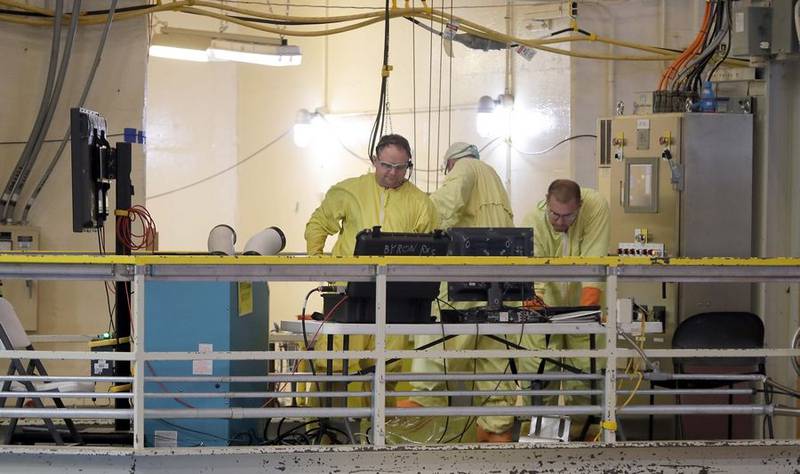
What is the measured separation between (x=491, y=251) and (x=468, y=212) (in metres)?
1.45

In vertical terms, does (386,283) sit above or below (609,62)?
below

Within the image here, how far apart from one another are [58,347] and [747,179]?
4.43 m

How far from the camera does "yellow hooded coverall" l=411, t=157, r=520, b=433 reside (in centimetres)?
490

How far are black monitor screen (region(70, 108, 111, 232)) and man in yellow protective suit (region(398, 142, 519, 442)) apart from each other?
5.40 feet

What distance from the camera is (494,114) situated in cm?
833

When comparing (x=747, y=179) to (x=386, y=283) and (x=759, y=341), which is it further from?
(x=386, y=283)

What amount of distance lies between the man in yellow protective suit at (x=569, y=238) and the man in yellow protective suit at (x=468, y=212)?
278 millimetres

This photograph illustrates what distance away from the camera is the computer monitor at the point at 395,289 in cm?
392

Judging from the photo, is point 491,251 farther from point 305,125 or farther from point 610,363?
point 305,125

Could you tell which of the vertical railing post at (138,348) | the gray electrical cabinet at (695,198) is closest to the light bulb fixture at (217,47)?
the gray electrical cabinet at (695,198)

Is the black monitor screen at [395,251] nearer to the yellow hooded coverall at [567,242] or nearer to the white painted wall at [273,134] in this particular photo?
the yellow hooded coverall at [567,242]

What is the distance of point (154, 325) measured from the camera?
4.09m

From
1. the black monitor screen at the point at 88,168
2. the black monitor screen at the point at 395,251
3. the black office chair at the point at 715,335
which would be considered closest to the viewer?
the black monitor screen at the point at 395,251

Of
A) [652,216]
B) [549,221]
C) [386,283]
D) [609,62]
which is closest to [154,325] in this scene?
[386,283]
